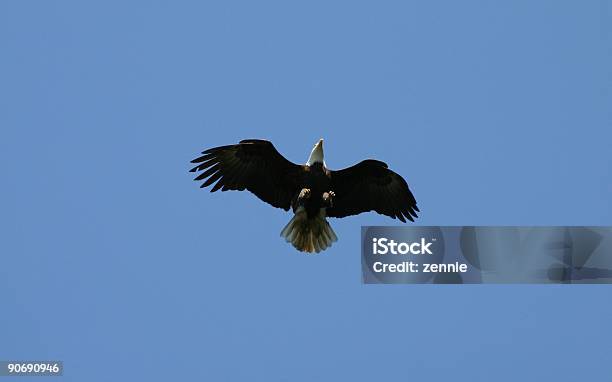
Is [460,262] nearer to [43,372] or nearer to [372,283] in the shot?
[372,283]

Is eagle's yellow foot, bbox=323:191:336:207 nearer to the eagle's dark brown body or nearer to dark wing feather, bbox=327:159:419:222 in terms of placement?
the eagle's dark brown body

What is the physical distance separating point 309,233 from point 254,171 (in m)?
0.96

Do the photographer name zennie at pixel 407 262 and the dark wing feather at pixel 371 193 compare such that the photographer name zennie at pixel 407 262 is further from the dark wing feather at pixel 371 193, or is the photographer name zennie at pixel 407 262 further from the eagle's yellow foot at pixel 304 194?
the eagle's yellow foot at pixel 304 194

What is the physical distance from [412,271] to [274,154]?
2.08 metres

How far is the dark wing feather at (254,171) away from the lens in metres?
29.5

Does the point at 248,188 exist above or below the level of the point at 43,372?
above

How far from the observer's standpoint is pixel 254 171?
29.6m

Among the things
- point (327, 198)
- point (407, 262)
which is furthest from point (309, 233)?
point (407, 262)

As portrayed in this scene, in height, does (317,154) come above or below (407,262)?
above

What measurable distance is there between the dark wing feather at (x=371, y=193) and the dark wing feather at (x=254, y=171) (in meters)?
0.53

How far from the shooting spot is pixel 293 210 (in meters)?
29.7

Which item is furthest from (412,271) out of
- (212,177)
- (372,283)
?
(212,177)

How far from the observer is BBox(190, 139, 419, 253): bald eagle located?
96.7 feet

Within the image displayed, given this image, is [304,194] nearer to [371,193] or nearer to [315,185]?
[315,185]
